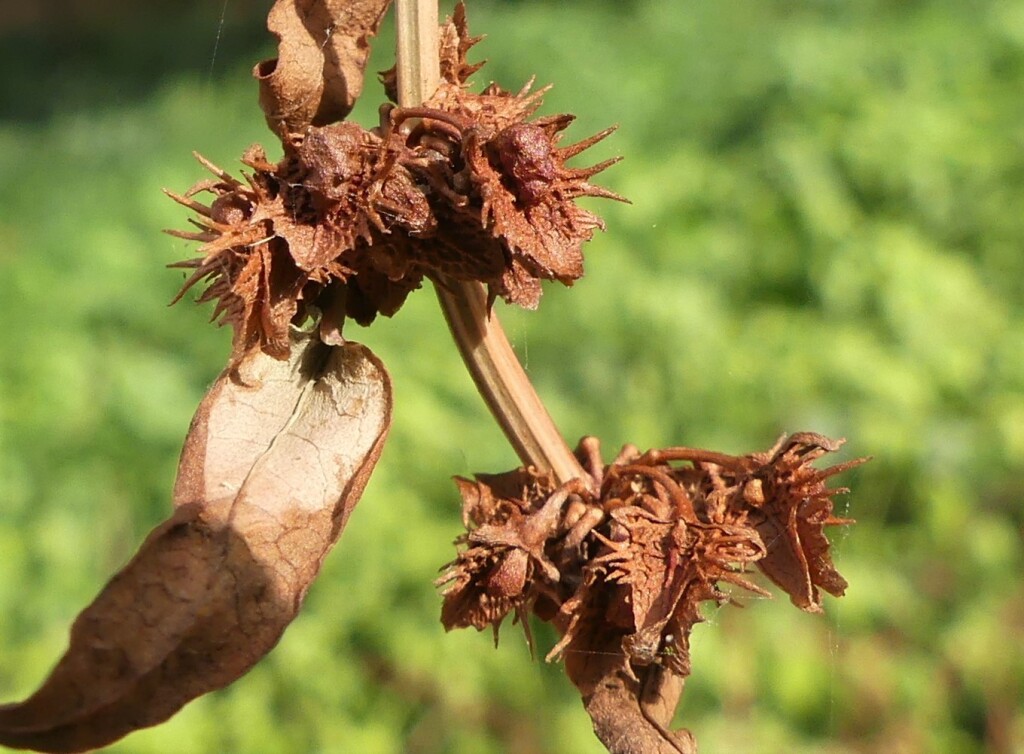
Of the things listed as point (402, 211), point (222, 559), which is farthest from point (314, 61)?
point (222, 559)

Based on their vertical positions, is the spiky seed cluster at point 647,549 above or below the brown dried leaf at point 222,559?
above

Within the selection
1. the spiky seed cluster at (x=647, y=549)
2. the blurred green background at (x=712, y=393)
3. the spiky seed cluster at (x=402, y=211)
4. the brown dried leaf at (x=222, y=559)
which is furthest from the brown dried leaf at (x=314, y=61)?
the blurred green background at (x=712, y=393)

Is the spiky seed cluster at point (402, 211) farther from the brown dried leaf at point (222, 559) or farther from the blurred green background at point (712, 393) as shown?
the blurred green background at point (712, 393)

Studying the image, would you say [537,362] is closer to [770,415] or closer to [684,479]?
A: [770,415]

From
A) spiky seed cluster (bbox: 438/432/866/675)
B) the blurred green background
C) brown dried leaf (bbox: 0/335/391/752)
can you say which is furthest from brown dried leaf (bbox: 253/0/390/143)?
the blurred green background

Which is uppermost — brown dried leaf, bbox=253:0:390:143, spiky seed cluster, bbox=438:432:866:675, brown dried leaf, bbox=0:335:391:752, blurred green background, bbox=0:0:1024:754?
blurred green background, bbox=0:0:1024:754

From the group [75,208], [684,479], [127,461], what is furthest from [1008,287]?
[75,208]

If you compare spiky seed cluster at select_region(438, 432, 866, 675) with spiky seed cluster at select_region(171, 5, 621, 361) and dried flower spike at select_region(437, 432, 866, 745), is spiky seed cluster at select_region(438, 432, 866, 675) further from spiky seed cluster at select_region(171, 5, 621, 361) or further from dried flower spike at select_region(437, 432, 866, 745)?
spiky seed cluster at select_region(171, 5, 621, 361)
